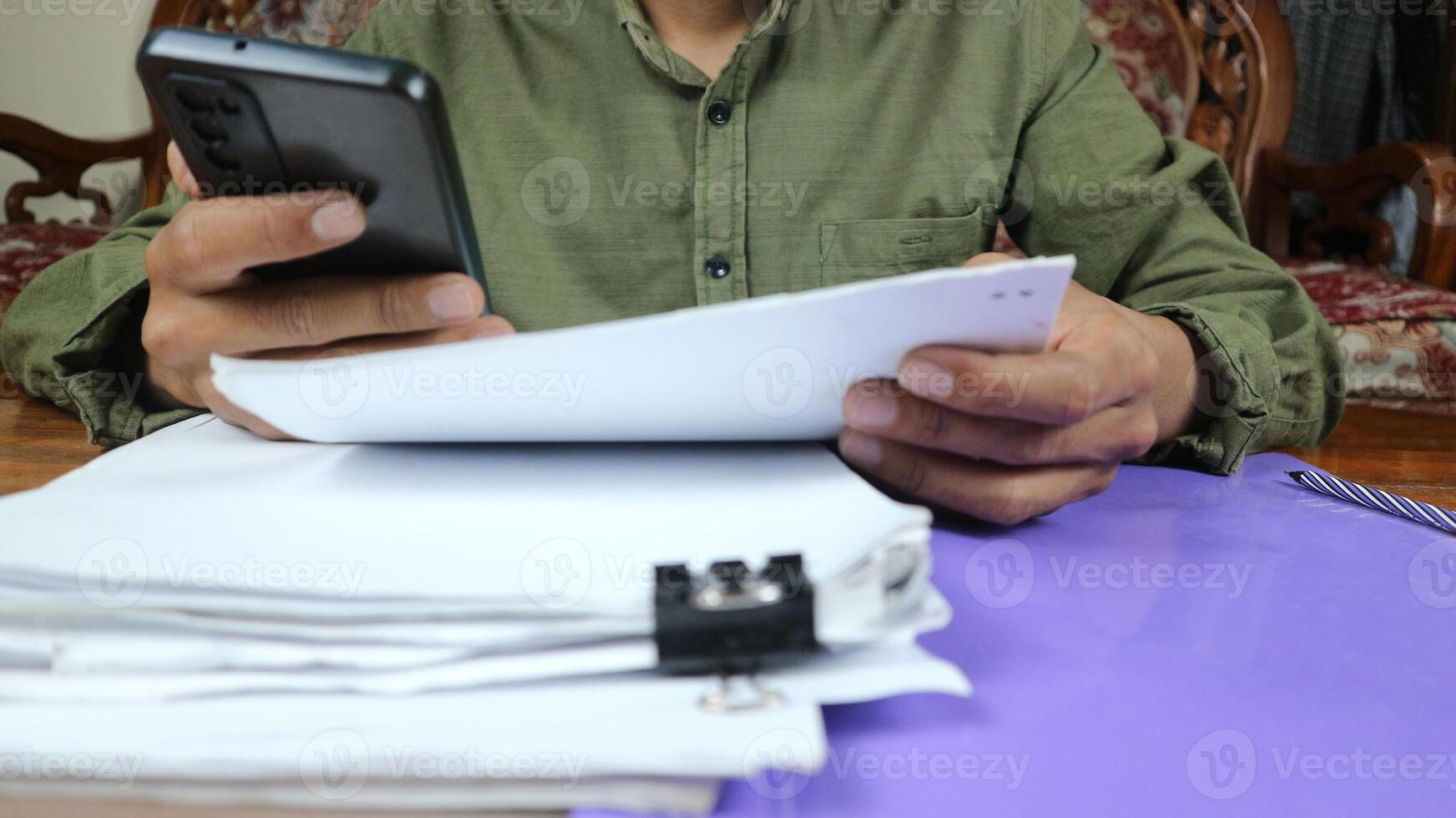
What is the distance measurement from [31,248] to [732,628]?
137 cm

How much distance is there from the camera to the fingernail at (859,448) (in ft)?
0.99

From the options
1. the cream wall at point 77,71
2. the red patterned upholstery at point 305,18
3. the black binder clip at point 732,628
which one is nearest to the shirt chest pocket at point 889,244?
the black binder clip at point 732,628

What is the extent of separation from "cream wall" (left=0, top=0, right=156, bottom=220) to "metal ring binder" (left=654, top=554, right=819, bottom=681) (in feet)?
6.48

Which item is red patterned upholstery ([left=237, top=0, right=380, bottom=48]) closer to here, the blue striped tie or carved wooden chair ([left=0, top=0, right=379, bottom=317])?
carved wooden chair ([left=0, top=0, right=379, bottom=317])

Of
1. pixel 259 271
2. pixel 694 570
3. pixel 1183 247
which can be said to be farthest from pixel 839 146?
pixel 694 570

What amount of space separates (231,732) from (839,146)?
588mm

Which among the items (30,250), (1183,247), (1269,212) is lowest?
(30,250)

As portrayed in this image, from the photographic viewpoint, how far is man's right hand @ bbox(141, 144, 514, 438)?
Result: 0.31 m

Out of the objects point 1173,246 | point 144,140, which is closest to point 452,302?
point 1173,246

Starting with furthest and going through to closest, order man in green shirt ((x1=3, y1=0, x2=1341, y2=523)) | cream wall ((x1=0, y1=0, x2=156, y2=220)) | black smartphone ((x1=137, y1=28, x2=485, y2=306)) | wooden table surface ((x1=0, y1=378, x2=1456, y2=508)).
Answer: cream wall ((x1=0, y1=0, x2=156, y2=220)) < man in green shirt ((x1=3, y1=0, x2=1341, y2=523)) < wooden table surface ((x1=0, y1=378, x2=1456, y2=508)) < black smartphone ((x1=137, y1=28, x2=485, y2=306))

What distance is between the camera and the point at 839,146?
2.23 ft

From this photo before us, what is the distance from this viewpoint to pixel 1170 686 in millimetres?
216

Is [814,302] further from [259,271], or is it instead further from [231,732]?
[259,271]

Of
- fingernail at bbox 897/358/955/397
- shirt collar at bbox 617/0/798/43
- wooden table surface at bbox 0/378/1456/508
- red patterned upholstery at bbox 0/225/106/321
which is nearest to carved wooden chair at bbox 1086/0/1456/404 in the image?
wooden table surface at bbox 0/378/1456/508
